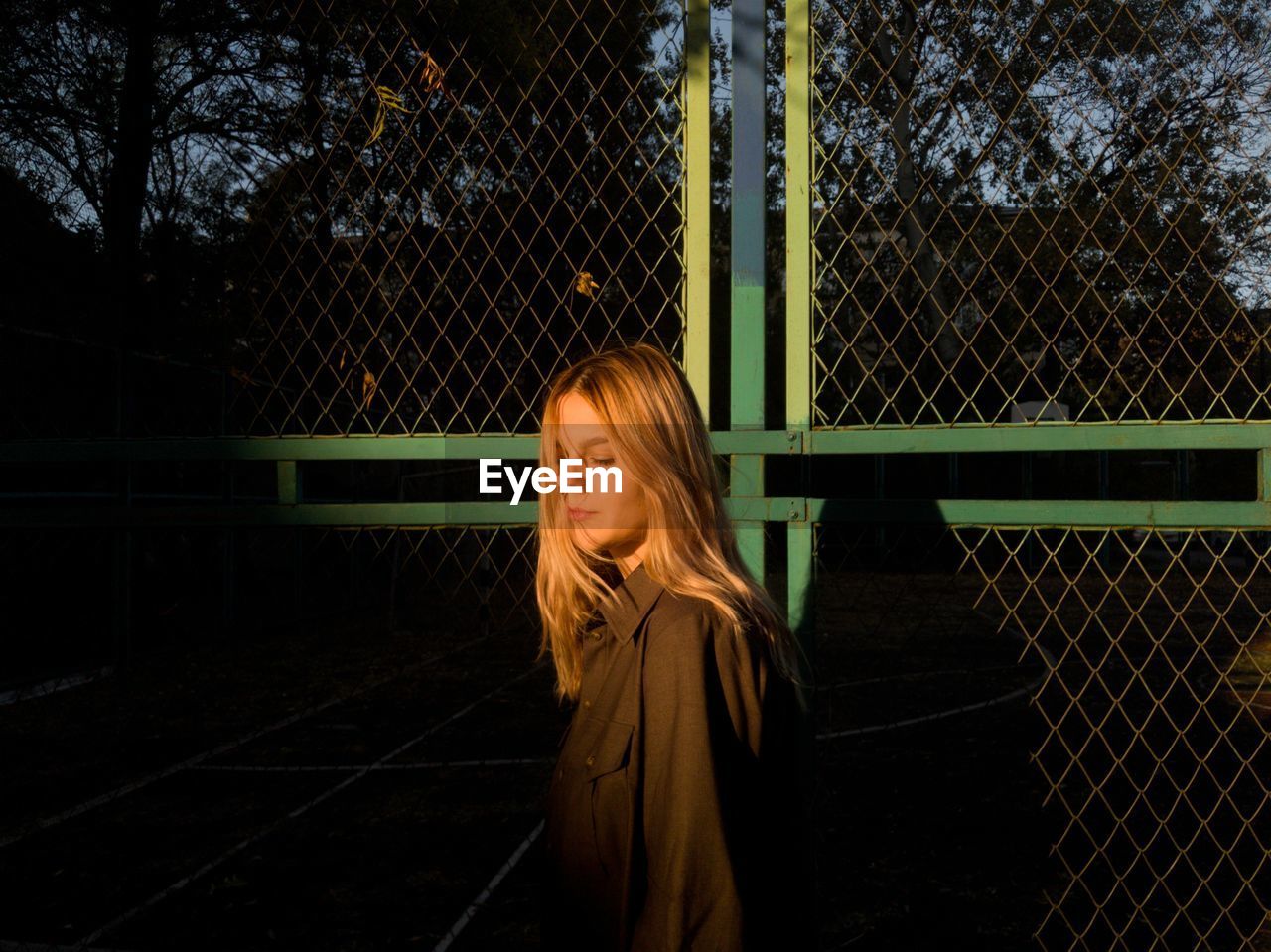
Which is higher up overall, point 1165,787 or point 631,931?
point 631,931

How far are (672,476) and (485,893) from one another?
10.3 feet

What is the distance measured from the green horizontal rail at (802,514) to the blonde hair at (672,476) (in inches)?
28.0

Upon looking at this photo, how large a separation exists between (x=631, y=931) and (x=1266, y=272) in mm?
2322

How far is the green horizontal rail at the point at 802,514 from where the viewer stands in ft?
7.86

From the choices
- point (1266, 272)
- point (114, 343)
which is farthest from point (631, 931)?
point (114, 343)

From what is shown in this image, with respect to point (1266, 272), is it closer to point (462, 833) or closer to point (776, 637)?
point (776, 637)

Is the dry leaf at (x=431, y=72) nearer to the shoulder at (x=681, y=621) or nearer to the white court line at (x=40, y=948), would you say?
the shoulder at (x=681, y=621)

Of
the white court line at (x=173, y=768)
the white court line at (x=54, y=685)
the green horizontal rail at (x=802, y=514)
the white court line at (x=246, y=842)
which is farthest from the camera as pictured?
the white court line at (x=54, y=685)

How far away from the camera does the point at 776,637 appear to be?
5.63 ft

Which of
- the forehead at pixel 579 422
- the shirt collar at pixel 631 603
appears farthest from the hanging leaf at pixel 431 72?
the shirt collar at pixel 631 603

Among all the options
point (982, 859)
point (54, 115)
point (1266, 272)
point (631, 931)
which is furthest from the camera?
point (54, 115)

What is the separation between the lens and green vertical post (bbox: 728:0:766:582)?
2.51m

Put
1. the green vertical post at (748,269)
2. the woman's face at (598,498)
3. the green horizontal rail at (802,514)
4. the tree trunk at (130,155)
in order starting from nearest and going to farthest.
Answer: the woman's face at (598,498)
the green horizontal rail at (802,514)
the green vertical post at (748,269)
the tree trunk at (130,155)

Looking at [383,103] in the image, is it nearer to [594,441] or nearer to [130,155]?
[594,441]
